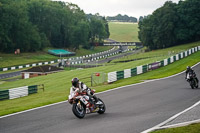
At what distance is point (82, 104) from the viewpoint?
44.6 feet

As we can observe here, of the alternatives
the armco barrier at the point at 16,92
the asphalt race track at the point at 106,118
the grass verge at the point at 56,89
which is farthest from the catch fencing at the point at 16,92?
the asphalt race track at the point at 106,118

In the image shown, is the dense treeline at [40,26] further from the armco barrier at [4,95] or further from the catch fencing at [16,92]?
the armco barrier at [4,95]

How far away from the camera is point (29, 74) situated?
200ft

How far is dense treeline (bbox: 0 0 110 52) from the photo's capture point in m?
96.9

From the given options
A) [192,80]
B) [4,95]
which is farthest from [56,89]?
[192,80]

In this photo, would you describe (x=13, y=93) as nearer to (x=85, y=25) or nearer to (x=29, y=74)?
(x=29, y=74)

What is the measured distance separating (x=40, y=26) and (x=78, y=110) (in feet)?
359

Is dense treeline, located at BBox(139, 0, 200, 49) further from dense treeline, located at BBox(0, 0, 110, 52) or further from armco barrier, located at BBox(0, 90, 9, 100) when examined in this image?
armco barrier, located at BBox(0, 90, 9, 100)

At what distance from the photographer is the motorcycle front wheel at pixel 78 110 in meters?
13.3

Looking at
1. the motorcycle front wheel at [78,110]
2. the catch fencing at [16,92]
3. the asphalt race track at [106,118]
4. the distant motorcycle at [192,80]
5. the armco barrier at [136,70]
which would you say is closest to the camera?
the asphalt race track at [106,118]

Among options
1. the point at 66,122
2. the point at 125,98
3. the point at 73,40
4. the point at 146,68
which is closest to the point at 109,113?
the point at 66,122

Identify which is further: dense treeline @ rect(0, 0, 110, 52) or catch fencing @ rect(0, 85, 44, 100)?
dense treeline @ rect(0, 0, 110, 52)

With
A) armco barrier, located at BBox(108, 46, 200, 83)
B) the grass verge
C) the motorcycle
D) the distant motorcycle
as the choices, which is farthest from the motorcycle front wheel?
armco barrier, located at BBox(108, 46, 200, 83)

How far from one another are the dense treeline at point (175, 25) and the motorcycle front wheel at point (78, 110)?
281 ft
